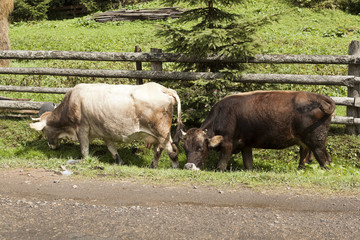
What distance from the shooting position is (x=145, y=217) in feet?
17.5

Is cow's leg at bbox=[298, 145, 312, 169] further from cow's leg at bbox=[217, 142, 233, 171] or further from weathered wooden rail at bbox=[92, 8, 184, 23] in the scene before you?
weathered wooden rail at bbox=[92, 8, 184, 23]

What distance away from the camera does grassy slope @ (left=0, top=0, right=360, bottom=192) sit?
23.6 feet

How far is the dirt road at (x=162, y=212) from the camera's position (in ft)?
16.0

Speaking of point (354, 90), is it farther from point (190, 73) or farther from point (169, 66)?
point (169, 66)

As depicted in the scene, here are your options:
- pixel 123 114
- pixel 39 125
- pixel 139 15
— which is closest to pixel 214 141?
pixel 123 114

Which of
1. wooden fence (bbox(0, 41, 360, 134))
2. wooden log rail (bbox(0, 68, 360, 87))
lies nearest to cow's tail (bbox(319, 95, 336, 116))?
wooden fence (bbox(0, 41, 360, 134))

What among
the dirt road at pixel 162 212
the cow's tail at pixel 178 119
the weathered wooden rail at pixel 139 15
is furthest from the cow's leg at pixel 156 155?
the weathered wooden rail at pixel 139 15

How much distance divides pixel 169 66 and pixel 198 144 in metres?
5.95

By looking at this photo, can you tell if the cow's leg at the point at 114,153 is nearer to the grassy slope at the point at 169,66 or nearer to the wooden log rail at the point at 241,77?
the grassy slope at the point at 169,66

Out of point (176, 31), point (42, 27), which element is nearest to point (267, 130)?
point (176, 31)

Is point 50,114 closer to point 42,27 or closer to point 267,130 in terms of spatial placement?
point 267,130

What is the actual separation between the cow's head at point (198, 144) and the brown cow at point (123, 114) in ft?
1.29

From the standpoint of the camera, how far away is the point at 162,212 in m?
5.53

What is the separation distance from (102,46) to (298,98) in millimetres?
11915
